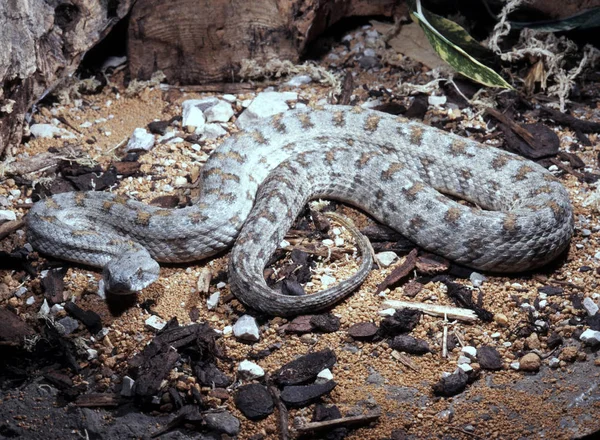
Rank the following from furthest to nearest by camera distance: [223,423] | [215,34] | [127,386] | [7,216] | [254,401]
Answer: [215,34], [7,216], [127,386], [254,401], [223,423]

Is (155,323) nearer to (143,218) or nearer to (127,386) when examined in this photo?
(127,386)

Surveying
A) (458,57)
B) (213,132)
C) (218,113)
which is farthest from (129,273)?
(458,57)

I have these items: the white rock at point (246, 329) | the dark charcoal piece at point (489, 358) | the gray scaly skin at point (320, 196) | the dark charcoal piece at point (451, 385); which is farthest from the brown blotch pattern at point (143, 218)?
the dark charcoal piece at point (489, 358)

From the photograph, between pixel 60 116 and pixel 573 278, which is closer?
pixel 573 278

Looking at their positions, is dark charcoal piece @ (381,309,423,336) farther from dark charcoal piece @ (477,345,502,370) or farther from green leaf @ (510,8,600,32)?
green leaf @ (510,8,600,32)

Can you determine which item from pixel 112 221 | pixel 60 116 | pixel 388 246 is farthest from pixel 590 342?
pixel 60 116

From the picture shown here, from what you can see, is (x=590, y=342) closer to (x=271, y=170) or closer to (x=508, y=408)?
(x=508, y=408)

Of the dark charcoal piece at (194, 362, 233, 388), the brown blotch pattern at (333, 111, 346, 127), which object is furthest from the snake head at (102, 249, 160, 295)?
the brown blotch pattern at (333, 111, 346, 127)
